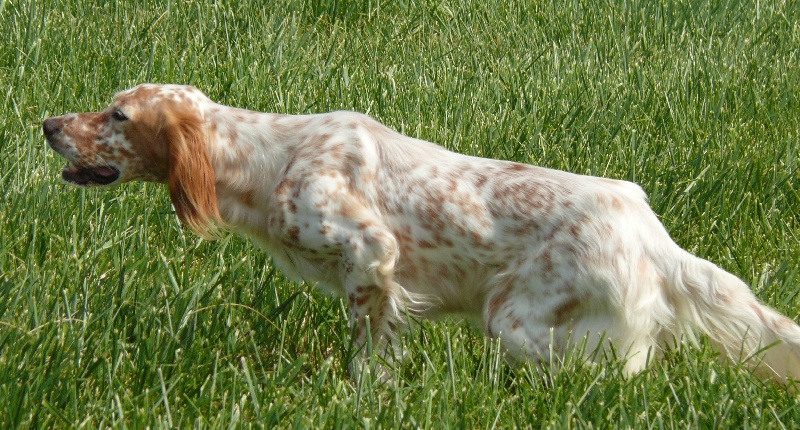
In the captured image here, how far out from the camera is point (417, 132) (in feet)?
16.6

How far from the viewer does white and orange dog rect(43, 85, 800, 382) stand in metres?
3.39

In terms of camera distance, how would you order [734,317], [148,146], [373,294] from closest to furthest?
1. [734,317]
2. [373,294]
3. [148,146]

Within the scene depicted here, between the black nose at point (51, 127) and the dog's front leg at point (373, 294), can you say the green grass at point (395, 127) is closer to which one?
the dog's front leg at point (373, 294)

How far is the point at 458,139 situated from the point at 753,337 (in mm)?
1958

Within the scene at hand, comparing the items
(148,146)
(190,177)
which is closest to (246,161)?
(190,177)

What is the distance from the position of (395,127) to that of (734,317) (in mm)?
2173

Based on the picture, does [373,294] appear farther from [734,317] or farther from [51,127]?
[51,127]

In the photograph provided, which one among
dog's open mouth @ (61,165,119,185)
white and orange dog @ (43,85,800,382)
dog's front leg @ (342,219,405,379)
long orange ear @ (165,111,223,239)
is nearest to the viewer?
white and orange dog @ (43,85,800,382)

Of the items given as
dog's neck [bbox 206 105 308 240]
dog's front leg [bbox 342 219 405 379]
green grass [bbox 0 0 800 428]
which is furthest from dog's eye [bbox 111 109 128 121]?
dog's front leg [bbox 342 219 405 379]

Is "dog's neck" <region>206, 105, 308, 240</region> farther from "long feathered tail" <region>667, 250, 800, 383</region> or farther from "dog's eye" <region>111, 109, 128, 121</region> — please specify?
"long feathered tail" <region>667, 250, 800, 383</region>

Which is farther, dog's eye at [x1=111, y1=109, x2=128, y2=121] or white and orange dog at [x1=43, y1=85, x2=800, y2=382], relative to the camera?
dog's eye at [x1=111, y1=109, x2=128, y2=121]

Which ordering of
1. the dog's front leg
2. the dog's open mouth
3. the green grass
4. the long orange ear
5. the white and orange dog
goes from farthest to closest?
1. the dog's open mouth
2. the long orange ear
3. the dog's front leg
4. the white and orange dog
5. the green grass

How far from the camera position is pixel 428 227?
3613mm

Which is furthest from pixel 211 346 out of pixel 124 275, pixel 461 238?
pixel 461 238
